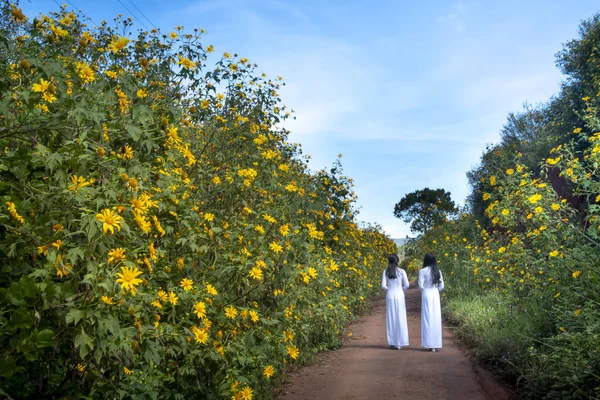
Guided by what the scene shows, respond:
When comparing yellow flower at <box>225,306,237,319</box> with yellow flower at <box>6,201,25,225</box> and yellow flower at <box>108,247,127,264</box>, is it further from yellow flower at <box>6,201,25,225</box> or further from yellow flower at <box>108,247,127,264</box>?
yellow flower at <box>6,201,25,225</box>

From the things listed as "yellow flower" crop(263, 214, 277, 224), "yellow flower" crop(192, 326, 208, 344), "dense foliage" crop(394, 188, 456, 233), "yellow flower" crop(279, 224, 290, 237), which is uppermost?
"dense foliage" crop(394, 188, 456, 233)

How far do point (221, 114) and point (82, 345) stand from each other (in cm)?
441

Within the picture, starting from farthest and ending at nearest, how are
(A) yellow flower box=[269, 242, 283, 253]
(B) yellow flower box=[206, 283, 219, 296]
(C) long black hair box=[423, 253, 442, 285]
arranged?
(C) long black hair box=[423, 253, 442, 285] < (A) yellow flower box=[269, 242, 283, 253] < (B) yellow flower box=[206, 283, 219, 296]

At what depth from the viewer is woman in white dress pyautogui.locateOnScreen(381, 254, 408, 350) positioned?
9.19 m

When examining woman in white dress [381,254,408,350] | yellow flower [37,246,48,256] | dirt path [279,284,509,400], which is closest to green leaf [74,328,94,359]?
yellow flower [37,246,48,256]

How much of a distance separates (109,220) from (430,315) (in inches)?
285

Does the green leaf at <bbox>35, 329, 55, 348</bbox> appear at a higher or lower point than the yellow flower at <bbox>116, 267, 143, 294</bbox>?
lower

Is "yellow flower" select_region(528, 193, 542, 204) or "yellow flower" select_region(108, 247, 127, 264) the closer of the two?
"yellow flower" select_region(108, 247, 127, 264)

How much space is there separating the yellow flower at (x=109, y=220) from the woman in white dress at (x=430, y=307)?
282 inches

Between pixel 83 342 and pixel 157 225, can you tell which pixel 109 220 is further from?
pixel 157 225

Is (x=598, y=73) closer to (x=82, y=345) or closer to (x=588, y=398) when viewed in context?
(x=588, y=398)

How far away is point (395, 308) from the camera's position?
9.38 metres

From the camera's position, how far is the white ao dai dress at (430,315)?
28.8 ft

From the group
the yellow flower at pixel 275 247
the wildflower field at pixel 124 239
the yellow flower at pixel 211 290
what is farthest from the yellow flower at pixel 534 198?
the yellow flower at pixel 211 290
